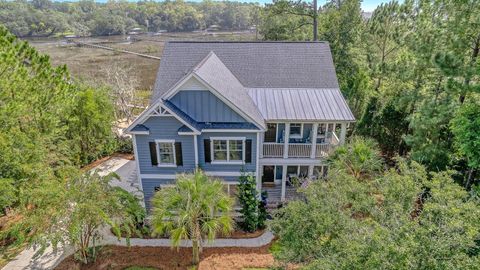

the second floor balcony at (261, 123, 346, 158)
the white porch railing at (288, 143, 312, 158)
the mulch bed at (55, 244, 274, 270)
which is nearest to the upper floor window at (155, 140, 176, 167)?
the mulch bed at (55, 244, 274, 270)

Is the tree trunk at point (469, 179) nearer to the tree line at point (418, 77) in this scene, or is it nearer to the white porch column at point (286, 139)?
the tree line at point (418, 77)

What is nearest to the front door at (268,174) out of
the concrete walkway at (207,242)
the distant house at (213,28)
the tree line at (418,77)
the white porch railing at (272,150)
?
the white porch railing at (272,150)

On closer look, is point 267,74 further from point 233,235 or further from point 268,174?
point 233,235

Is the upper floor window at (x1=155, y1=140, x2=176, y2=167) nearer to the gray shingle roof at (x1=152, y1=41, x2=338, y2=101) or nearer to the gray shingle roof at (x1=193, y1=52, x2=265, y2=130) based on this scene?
the gray shingle roof at (x1=193, y1=52, x2=265, y2=130)

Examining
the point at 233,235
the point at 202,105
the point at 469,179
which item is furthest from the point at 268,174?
the point at 469,179

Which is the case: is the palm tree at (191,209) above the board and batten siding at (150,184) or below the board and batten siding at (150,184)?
above

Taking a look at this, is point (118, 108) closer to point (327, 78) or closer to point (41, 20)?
point (327, 78)
